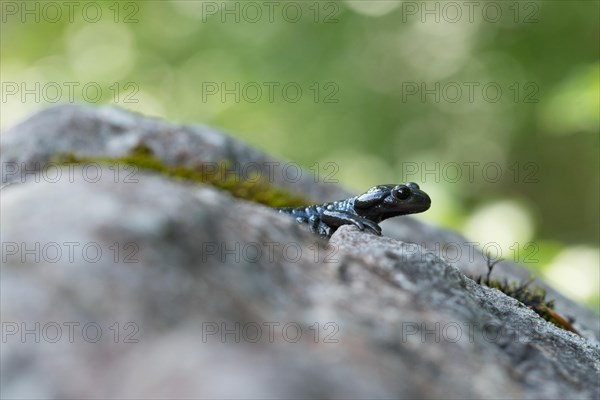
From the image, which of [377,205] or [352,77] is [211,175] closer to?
[377,205]

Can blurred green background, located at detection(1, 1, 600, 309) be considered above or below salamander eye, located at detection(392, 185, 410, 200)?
above

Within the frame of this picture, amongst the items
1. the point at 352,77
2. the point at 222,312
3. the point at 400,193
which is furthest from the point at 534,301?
the point at 352,77

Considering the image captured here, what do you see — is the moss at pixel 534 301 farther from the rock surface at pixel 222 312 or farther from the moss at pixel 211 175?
the moss at pixel 211 175

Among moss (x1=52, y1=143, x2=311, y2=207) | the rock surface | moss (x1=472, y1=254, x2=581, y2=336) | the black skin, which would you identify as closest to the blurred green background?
moss (x1=52, y1=143, x2=311, y2=207)

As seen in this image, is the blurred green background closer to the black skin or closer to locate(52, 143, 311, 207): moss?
locate(52, 143, 311, 207): moss

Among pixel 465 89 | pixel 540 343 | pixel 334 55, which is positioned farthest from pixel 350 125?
pixel 540 343

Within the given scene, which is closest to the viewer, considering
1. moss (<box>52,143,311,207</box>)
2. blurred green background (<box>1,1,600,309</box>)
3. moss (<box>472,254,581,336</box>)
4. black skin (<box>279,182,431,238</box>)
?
moss (<box>472,254,581,336</box>)

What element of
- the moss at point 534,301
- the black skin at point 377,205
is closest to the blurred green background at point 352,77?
the black skin at point 377,205

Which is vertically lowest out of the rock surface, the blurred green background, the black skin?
the rock surface
